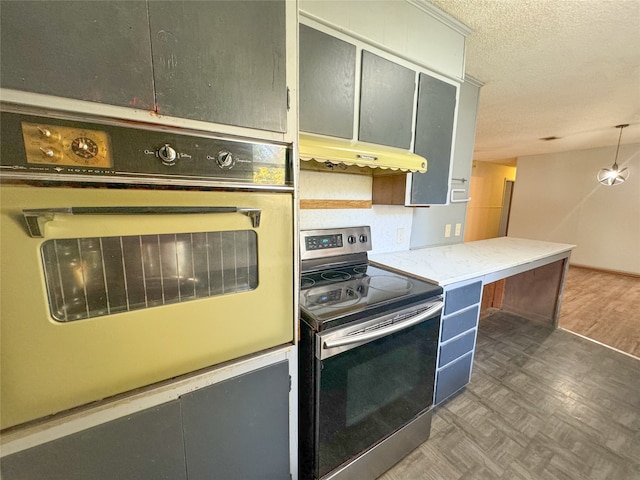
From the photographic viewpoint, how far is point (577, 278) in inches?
176

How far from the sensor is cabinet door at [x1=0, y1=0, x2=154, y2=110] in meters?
0.49

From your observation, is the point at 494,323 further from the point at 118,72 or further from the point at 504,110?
the point at 118,72

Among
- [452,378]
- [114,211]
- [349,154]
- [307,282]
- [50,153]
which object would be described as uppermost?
[349,154]

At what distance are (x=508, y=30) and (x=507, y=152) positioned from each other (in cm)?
494

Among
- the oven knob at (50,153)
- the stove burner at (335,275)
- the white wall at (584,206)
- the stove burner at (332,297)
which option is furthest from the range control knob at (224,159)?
the white wall at (584,206)

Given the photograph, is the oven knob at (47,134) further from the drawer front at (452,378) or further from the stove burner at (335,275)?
the drawer front at (452,378)

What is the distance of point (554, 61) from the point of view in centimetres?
191

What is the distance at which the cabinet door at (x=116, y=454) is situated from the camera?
1.90 feet

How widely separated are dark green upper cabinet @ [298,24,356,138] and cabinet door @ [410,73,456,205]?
0.53 metres

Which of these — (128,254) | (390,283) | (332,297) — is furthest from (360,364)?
(128,254)

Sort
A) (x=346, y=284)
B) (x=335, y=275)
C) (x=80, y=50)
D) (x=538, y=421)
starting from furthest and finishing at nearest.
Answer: (x=538, y=421)
(x=335, y=275)
(x=346, y=284)
(x=80, y=50)

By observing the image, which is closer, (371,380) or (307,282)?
(371,380)

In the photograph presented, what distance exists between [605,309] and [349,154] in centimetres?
433

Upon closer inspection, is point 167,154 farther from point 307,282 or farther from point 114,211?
point 307,282
